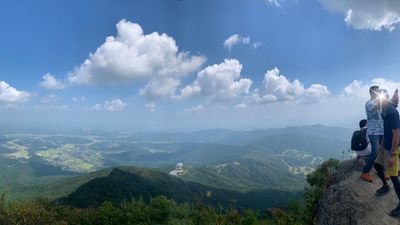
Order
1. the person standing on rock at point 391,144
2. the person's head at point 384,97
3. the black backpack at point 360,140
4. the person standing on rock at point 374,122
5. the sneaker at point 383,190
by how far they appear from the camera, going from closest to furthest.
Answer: the person standing on rock at point 391,144, the person's head at point 384,97, the sneaker at point 383,190, the person standing on rock at point 374,122, the black backpack at point 360,140

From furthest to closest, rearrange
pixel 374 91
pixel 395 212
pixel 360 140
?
pixel 360 140 < pixel 374 91 < pixel 395 212

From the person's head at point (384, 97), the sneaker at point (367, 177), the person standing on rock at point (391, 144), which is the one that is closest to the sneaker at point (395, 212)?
the person standing on rock at point (391, 144)

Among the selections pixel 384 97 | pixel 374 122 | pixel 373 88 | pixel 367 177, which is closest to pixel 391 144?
pixel 374 122

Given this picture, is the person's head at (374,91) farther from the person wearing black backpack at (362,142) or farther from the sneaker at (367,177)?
the sneaker at (367,177)

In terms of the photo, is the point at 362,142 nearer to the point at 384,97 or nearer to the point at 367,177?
the point at 367,177

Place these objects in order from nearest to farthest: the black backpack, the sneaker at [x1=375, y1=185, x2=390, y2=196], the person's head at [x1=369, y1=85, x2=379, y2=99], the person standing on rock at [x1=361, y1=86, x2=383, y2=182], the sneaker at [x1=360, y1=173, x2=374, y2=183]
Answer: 1. the sneaker at [x1=375, y1=185, x2=390, y2=196]
2. the person standing on rock at [x1=361, y1=86, x2=383, y2=182]
3. the person's head at [x1=369, y1=85, x2=379, y2=99]
4. the sneaker at [x1=360, y1=173, x2=374, y2=183]
5. the black backpack

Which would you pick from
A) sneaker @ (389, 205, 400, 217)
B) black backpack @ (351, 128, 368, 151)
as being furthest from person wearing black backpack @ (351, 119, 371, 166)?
sneaker @ (389, 205, 400, 217)

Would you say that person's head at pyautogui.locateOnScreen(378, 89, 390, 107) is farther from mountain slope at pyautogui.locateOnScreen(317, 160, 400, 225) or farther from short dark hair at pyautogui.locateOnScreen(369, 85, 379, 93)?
mountain slope at pyautogui.locateOnScreen(317, 160, 400, 225)

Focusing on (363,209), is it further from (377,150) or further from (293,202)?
(293,202)
